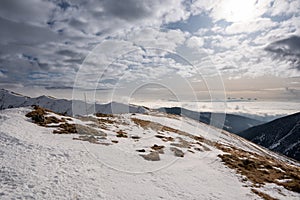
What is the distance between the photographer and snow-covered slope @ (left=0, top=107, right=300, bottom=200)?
15.3 metres

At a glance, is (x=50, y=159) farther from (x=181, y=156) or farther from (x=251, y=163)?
(x=251, y=163)

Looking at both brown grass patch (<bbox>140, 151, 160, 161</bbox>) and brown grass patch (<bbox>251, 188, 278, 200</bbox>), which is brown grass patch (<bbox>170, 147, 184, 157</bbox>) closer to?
brown grass patch (<bbox>140, 151, 160, 161</bbox>)

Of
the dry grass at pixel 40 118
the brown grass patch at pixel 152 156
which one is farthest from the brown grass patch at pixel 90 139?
the dry grass at pixel 40 118

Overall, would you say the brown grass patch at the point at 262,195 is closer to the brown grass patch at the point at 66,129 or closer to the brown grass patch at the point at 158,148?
the brown grass patch at the point at 158,148

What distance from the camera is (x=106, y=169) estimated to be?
19.8m

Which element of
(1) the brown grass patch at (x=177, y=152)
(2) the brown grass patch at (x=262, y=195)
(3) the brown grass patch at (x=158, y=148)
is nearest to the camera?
(2) the brown grass patch at (x=262, y=195)

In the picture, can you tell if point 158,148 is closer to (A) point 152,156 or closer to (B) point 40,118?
(A) point 152,156

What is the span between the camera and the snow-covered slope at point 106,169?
15266mm

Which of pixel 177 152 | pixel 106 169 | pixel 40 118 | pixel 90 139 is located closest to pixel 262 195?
pixel 177 152

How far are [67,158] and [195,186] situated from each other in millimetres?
11879

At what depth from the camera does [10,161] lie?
56.4ft

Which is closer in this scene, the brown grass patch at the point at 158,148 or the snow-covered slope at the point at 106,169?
the snow-covered slope at the point at 106,169

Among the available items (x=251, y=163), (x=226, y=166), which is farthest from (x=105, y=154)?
(x=251, y=163)

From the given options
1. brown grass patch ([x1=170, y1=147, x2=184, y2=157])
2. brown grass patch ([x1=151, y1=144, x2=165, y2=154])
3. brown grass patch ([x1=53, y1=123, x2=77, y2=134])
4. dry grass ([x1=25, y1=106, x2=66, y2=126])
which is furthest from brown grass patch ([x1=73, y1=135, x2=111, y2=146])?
brown grass patch ([x1=170, y1=147, x2=184, y2=157])
